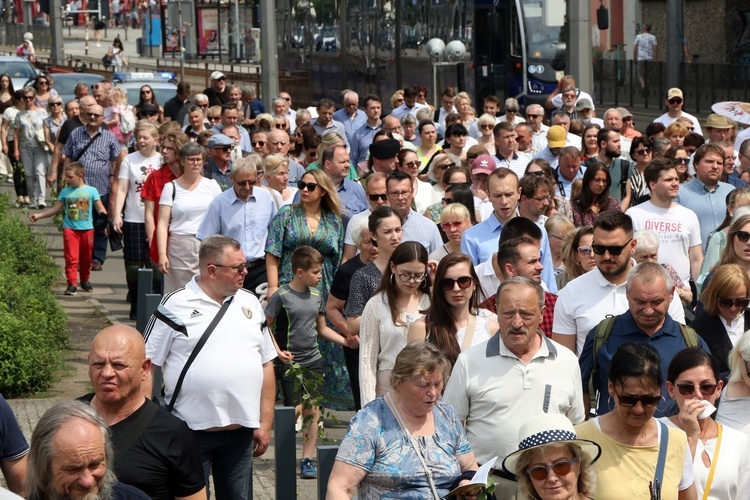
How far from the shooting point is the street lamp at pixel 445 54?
2764cm

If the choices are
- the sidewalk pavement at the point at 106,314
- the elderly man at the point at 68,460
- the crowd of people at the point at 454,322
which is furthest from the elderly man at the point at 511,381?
the sidewalk pavement at the point at 106,314

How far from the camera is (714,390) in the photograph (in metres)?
6.02

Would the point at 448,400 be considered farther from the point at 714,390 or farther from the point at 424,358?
the point at 714,390

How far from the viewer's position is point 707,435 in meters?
5.93

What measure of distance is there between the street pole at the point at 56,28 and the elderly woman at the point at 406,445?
36349 millimetres

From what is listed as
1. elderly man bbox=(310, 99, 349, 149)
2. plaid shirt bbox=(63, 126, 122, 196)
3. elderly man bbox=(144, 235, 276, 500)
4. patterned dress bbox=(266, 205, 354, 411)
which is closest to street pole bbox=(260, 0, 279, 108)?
elderly man bbox=(310, 99, 349, 149)

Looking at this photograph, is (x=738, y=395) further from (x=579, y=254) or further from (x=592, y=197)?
(x=592, y=197)

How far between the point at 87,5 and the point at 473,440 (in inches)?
3182

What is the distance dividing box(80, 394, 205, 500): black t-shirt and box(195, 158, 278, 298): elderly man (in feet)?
15.9

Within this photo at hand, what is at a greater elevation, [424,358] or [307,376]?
[424,358]

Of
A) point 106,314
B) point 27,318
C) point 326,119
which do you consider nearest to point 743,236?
point 27,318

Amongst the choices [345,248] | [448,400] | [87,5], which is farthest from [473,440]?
Result: [87,5]

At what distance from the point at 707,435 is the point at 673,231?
172 inches

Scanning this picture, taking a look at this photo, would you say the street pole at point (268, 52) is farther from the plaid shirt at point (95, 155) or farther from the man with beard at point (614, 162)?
the man with beard at point (614, 162)
